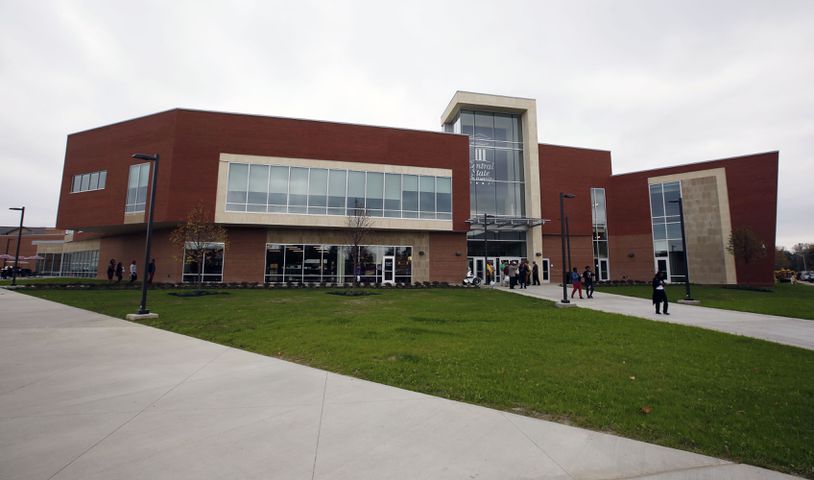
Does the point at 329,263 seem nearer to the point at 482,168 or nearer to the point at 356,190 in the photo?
the point at 356,190

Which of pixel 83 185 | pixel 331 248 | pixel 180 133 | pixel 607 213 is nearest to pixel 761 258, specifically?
pixel 607 213

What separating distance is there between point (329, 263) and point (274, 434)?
2559 cm

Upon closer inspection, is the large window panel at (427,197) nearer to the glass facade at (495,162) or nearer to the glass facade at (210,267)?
the glass facade at (495,162)

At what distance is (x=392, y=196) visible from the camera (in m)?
29.4

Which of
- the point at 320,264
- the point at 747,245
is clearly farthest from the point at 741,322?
the point at 320,264

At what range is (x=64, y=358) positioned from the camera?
726 cm

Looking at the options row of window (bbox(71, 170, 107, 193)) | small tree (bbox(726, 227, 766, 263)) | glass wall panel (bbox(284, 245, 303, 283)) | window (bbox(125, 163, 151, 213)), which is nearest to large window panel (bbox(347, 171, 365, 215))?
glass wall panel (bbox(284, 245, 303, 283))

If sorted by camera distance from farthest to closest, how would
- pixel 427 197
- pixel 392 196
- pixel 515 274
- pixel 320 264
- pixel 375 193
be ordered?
pixel 427 197, pixel 392 196, pixel 375 193, pixel 320 264, pixel 515 274

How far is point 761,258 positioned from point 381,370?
3811 cm

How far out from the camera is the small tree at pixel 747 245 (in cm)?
2995

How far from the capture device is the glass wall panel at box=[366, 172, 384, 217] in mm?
28906

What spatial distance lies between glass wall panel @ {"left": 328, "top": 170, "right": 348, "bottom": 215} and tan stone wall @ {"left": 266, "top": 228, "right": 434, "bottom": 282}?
1835mm

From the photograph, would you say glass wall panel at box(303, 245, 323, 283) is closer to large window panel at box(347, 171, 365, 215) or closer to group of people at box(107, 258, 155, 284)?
large window panel at box(347, 171, 365, 215)

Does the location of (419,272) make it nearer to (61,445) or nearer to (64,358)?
(64,358)
